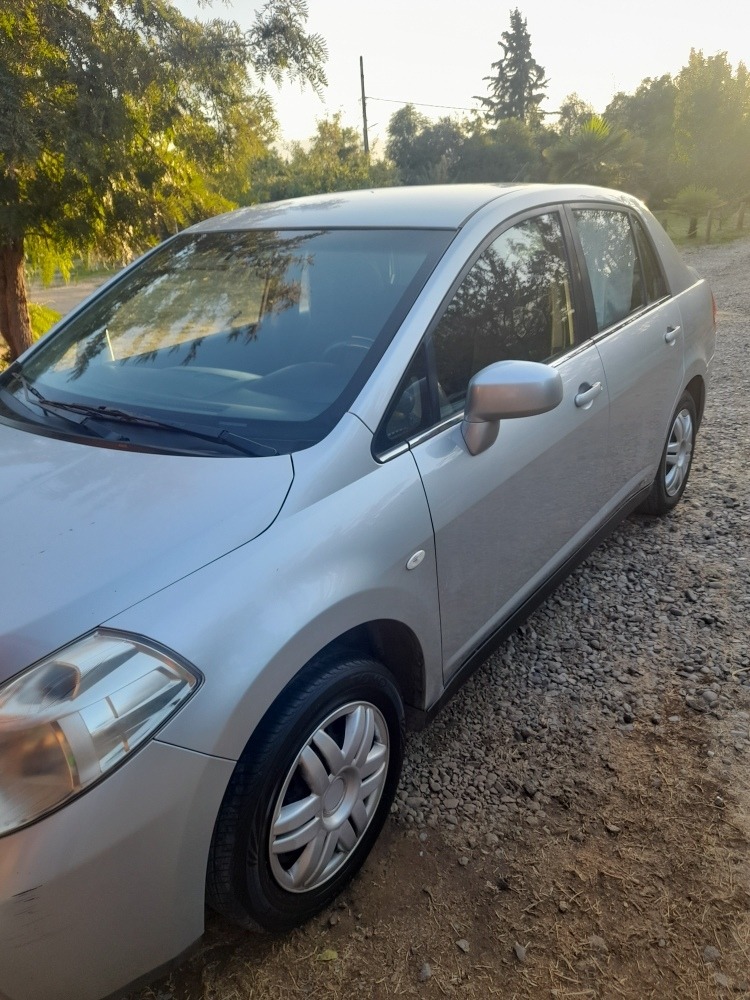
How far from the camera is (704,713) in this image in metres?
2.78

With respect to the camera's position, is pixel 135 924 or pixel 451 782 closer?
pixel 135 924

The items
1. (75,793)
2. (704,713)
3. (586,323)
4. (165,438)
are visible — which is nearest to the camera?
(75,793)

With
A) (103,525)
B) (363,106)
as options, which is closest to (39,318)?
(103,525)

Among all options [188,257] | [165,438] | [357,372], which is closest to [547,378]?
[357,372]

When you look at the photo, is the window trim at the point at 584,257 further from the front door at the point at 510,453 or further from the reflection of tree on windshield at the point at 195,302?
the reflection of tree on windshield at the point at 195,302

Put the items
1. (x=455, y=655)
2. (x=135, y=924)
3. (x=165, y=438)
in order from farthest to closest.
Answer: (x=455, y=655)
(x=165, y=438)
(x=135, y=924)

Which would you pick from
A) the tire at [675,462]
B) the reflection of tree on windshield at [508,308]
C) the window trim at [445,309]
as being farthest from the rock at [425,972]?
the tire at [675,462]

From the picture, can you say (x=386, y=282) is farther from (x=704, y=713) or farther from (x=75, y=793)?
(x=704, y=713)

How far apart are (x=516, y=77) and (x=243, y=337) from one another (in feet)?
213

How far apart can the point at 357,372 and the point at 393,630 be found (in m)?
0.71

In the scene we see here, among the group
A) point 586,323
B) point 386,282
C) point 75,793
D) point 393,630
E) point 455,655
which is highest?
point 386,282

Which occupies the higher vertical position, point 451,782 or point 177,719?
point 177,719

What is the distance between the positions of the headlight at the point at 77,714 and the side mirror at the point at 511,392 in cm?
111

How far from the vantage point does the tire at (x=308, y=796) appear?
1.65m
